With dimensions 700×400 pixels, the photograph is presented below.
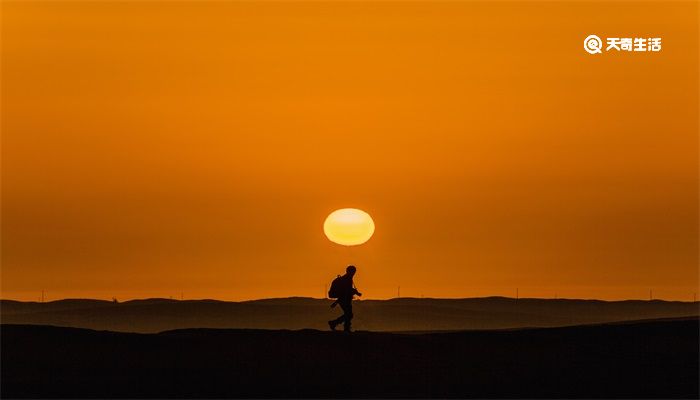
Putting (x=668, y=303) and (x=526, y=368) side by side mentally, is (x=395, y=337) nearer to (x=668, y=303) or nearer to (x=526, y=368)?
(x=526, y=368)

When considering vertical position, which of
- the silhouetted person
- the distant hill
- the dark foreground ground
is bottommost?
the dark foreground ground

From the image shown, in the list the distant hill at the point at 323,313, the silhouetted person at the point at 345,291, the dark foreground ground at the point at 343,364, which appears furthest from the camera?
the distant hill at the point at 323,313

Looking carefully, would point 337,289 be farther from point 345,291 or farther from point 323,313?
point 323,313

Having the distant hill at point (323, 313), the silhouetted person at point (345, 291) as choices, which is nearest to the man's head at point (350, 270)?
the silhouetted person at point (345, 291)

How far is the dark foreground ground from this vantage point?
92.0ft

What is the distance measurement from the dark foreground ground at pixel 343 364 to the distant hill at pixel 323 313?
44.0 metres

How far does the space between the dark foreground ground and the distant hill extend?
44028 millimetres

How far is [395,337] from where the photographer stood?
3266 centimetres

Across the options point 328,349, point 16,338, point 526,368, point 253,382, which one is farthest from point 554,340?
point 16,338

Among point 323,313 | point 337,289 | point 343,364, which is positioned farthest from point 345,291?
point 323,313

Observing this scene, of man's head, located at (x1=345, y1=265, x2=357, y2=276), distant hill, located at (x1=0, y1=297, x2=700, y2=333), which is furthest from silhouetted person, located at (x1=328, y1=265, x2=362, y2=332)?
distant hill, located at (x1=0, y1=297, x2=700, y2=333)

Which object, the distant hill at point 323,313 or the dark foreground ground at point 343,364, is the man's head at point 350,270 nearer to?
the dark foreground ground at point 343,364

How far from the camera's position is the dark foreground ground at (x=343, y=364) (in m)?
28.0

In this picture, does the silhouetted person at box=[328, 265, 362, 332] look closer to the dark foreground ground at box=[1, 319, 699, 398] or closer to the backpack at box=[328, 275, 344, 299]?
the backpack at box=[328, 275, 344, 299]
